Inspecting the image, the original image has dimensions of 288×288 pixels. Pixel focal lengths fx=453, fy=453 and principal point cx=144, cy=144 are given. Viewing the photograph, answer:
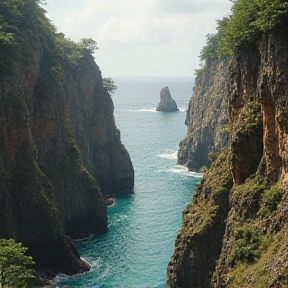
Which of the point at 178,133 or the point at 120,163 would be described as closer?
the point at 120,163

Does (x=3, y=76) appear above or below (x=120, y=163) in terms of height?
above

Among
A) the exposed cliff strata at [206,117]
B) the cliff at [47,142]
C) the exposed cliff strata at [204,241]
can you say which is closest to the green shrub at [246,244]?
the exposed cliff strata at [204,241]

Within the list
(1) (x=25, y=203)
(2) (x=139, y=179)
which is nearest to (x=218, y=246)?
(1) (x=25, y=203)

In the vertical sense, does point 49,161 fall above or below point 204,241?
above

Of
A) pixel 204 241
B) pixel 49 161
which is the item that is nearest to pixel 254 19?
pixel 204 241

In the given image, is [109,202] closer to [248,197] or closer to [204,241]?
[204,241]

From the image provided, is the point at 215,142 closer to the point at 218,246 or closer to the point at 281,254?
the point at 218,246
